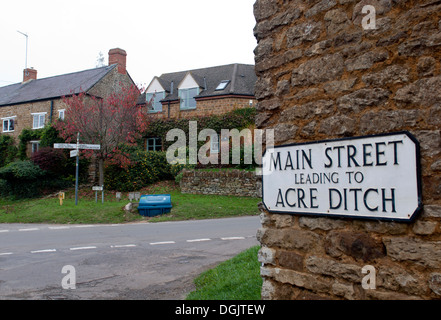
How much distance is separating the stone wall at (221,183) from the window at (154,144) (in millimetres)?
8074

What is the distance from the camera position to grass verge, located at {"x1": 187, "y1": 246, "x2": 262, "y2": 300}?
4.97m

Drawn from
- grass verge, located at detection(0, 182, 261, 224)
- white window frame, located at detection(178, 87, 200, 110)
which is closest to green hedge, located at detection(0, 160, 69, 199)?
grass verge, located at detection(0, 182, 261, 224)

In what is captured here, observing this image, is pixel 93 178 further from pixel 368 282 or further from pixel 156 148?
pixel 368 282

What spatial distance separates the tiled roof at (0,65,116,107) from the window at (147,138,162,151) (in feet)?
20.5

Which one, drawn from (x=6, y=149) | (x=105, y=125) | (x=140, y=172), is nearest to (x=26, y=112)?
(x=6, y=149)

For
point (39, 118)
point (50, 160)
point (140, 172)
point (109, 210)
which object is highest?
point (39, 118)

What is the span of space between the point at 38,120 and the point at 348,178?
107ft

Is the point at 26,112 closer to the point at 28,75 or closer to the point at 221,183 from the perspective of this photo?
the point at 28,75

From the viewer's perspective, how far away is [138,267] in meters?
7.49

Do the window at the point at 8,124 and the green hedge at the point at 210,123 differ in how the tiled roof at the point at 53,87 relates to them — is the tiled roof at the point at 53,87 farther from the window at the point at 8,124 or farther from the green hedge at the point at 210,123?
the green hedge at the point at 210,123

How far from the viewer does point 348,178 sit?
3.14 m

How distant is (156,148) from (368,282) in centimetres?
2793

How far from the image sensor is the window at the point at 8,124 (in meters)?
32.8

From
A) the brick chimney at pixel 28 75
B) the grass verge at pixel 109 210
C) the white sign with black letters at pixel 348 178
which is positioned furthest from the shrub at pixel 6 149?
the white sign with black letters at pixel 348 178
